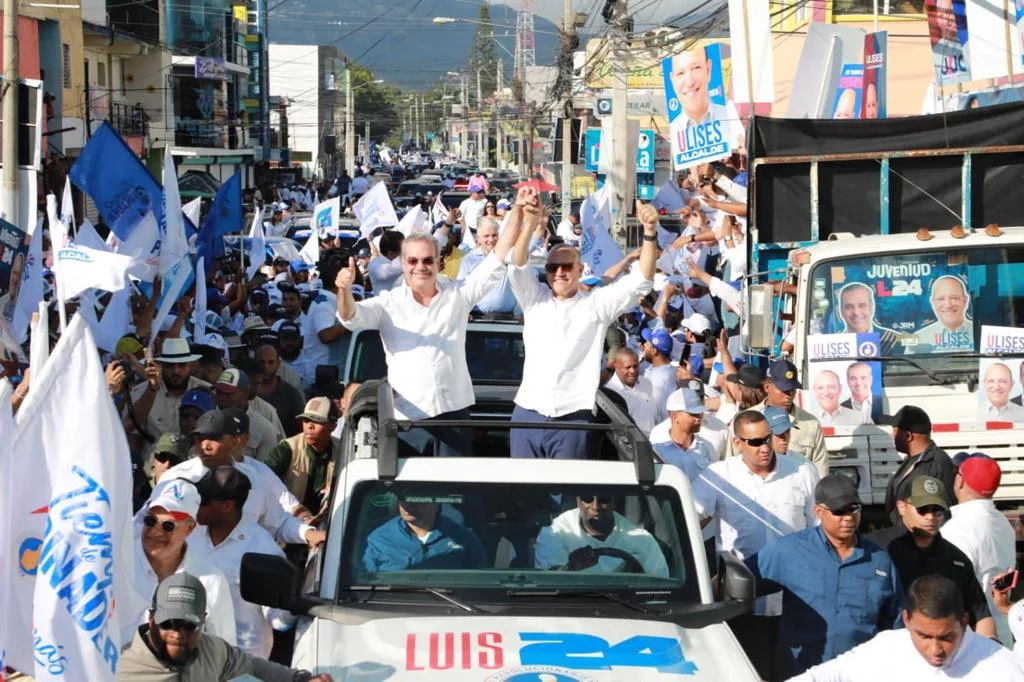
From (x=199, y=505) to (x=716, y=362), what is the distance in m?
6.26

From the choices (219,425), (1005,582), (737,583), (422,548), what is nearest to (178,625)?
(422,548)

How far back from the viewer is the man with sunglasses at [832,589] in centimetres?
634

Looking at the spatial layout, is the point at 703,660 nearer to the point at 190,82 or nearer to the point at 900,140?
the point at 900,140

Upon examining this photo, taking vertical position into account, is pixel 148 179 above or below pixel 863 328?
above

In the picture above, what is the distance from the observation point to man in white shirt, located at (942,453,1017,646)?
720cm

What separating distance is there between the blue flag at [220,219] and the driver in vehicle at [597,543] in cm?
1118

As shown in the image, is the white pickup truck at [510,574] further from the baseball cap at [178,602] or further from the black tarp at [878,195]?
the black tarp at [878,195]

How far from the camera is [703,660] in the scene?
17.3 ft

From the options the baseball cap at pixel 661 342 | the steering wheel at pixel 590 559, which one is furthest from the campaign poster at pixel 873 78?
the steering wheel at pixel 590 559

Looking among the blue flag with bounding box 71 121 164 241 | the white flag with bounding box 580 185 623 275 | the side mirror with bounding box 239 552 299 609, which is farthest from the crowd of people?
the white flag with bounding box 580 185 623 275

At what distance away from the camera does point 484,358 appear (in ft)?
34.3

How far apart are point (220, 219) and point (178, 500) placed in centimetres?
1136

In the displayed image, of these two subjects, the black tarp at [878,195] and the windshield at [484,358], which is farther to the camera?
the black tarp at [878,195]

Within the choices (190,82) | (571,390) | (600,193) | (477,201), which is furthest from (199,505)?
(190,82)
